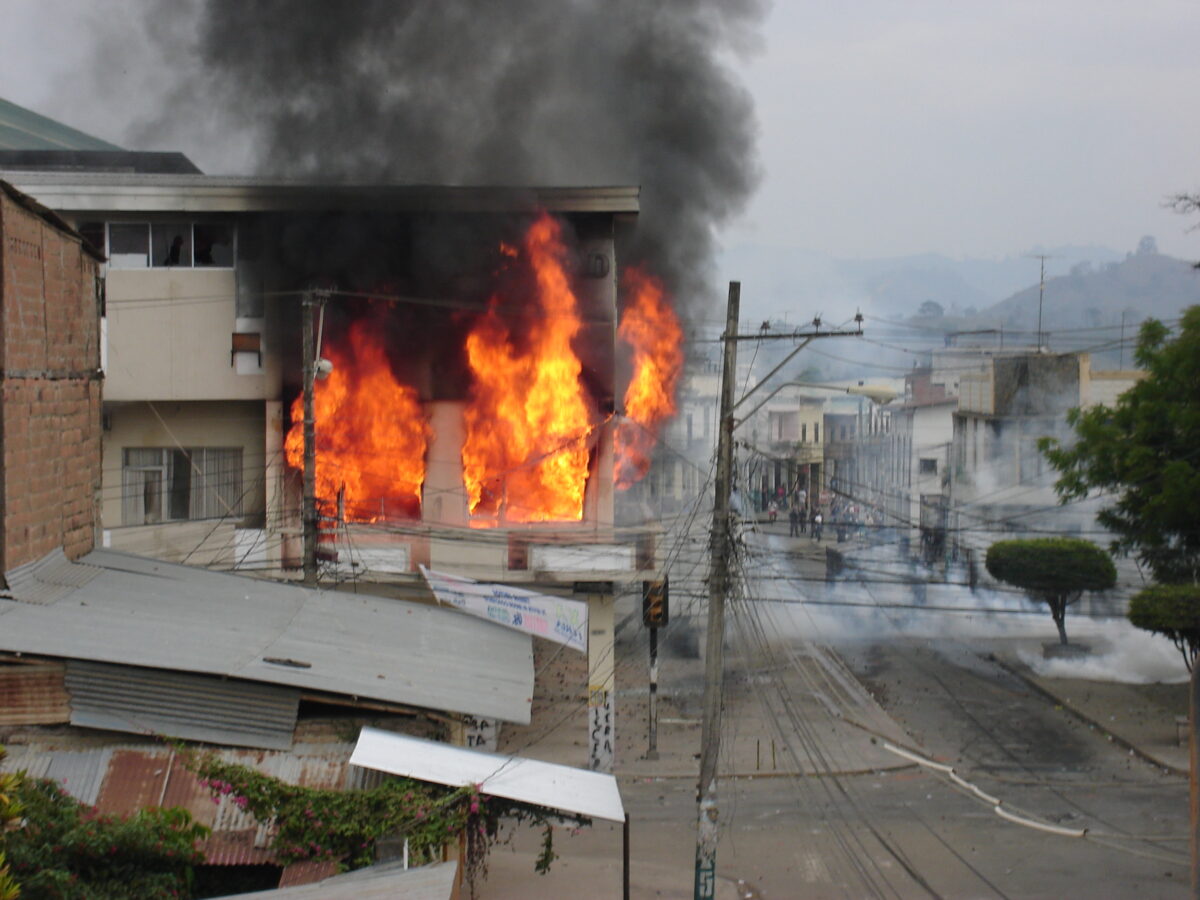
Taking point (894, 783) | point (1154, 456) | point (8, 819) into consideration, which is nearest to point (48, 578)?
point (8, 819)

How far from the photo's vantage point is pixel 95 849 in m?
7.49

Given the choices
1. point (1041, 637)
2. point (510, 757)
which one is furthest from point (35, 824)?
point (1041, 637)

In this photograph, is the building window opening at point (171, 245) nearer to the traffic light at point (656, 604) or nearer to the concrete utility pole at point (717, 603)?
the traffic light at point (656, 604)

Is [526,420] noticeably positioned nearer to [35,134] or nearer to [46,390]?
[46,390]

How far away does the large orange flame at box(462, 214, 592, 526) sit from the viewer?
21156 millimetres

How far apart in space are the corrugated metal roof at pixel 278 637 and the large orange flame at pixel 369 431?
868cm

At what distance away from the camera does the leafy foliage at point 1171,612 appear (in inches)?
837

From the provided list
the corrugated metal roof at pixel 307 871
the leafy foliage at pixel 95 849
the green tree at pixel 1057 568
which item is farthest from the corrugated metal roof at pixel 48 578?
the green tree at pixel 1057 568

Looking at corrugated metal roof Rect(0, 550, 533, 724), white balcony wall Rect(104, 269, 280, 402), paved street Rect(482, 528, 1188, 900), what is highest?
white balcony wall Rect(104, 269, 280, 402)

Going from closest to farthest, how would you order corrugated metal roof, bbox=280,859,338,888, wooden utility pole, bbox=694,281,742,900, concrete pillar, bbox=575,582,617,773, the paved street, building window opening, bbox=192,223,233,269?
corrugated metal roof, bbox=280,859,338,888
wooden utility pole, bbox=694,281,742,900
the paved street
concrete pillar, bbox=575,582,617,773
building window opening, bbox=192,223,233,269

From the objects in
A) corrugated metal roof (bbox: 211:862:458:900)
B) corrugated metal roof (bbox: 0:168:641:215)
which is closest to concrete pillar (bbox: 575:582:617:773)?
corrugated metal roof (bbox: 0:168:641:215)

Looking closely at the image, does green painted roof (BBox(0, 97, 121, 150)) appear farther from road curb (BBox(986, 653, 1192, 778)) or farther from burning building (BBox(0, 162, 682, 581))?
road curb (BBox(986, 653, 1192, 778))

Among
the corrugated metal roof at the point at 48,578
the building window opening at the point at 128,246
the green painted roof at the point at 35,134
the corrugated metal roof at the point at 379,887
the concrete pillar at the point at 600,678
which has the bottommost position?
the concrete pillar at the point at 600,678

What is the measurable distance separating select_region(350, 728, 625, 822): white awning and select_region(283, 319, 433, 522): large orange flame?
38.9ft
